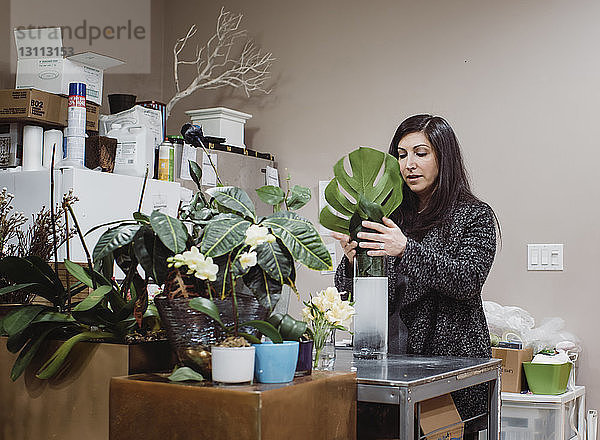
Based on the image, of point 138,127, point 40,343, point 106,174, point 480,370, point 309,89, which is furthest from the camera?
point 309,89

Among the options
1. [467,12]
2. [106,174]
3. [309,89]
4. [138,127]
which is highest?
[467,12]

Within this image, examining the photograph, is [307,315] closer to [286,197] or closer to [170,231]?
[286,197]

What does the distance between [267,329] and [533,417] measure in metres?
1.95

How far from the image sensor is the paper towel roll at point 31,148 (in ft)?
9.64

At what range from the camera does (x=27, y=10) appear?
11.8 ft

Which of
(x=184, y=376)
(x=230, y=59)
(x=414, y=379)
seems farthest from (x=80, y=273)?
(x=230, y=59)

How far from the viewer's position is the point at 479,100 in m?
3.42

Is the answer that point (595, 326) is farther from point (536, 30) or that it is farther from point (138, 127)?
point (138, 127)

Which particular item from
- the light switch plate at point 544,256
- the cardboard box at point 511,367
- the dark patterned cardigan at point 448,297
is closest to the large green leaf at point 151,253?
the dark patterned cardigan at point 448,297

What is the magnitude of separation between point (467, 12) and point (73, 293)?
2.62m

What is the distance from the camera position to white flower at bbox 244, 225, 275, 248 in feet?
3.70

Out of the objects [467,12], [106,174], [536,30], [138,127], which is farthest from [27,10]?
[536,30]

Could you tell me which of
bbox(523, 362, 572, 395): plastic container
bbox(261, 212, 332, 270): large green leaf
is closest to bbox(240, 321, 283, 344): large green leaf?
bbox(261, 212, 332, 270): large green leaf

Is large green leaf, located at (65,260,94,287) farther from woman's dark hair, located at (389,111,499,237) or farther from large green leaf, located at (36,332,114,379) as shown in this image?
woman's dark hair, located at (389,111,499,237)
